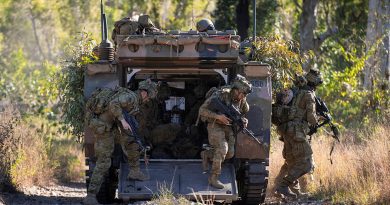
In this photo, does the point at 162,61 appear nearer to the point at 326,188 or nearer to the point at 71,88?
the point at 71,88

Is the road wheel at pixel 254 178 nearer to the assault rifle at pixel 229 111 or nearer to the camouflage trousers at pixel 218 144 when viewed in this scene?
the camouflage trousers at pixel 218 144

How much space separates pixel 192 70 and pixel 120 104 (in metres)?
1.31

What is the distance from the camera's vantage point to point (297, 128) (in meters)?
11.4

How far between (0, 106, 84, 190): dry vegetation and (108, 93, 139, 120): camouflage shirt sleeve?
8.39 feet

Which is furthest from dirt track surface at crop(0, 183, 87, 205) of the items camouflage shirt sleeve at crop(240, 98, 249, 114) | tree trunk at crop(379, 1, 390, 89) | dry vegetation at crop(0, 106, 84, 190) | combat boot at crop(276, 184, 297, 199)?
tree trunk at crop(379, 1, 390, 89)

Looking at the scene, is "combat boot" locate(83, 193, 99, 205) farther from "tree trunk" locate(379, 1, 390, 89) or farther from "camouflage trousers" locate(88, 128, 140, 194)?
"tree trunk" locate(379, 1, 390, 89)

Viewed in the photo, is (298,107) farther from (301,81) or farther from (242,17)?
(242,17)

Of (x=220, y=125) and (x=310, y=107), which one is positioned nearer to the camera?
(x=220, y=125)

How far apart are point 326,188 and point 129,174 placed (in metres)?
3.02

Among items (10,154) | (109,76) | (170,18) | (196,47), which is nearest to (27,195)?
(10,154)

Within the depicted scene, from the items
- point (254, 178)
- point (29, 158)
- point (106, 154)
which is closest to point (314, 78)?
point (254, 178)

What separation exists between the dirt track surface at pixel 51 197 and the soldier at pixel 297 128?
0.33 metres

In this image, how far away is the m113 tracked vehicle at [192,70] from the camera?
10258 mm

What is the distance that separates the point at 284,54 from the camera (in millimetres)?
11750
